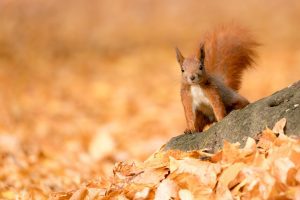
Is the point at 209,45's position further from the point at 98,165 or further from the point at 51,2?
the point at 51,2

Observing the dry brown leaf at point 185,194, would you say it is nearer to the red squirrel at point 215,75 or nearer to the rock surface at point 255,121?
the rock surface at point 255,121

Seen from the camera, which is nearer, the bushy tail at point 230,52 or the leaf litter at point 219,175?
the leaf litter at point 219,175

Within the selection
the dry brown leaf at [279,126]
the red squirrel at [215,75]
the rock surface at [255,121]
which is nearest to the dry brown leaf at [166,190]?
the rock surface at [255,121]

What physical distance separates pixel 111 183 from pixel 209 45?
1568mm

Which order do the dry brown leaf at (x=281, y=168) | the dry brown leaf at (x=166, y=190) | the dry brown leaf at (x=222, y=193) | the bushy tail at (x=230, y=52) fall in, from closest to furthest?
the dry brown leaf at (x=281, y=168), the dry brown leaf at (x=222, y=193), the dry brown leaf at (x=166, y=190), the bushy tail at (x=230, y=52)

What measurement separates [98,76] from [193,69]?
8699 mm

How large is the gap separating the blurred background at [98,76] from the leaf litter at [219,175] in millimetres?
1355

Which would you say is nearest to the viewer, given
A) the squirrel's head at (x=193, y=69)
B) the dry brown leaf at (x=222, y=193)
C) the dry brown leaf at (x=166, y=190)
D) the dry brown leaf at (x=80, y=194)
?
the dry brown leaf at (x=222, y=193)

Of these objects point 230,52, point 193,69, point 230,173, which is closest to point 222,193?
point 230,173

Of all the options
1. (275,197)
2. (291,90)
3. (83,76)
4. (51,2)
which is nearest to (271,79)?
(83,76)

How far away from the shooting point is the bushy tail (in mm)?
5484

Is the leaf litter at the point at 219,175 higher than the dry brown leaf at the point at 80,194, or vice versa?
the dry brown leaf at the point at 80,194

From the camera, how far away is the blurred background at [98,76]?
27.1ft

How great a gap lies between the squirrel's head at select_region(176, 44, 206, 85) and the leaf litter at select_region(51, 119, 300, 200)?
584 mm
